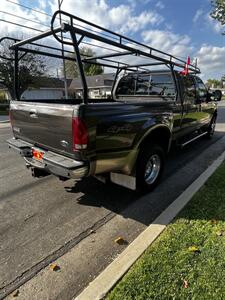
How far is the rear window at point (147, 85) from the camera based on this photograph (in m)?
5.00

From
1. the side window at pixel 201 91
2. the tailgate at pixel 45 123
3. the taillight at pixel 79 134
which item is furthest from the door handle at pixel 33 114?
the side window at pixel 201 91

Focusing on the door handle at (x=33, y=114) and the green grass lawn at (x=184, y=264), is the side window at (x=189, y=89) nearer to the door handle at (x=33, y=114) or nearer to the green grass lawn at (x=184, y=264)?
the green grass lawn at (x=184, y=264)

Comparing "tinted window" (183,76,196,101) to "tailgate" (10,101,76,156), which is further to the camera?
"tinted window" (183,76,196,101)

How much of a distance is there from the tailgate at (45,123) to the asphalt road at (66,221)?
0.98 meters

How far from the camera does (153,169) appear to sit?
4.26 m

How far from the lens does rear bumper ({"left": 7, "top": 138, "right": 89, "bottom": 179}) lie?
2852 millimetres

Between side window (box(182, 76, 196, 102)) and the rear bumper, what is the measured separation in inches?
130

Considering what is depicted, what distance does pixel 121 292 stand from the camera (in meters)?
2.07

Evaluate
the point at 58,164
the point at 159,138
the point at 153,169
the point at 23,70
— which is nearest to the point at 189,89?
the point at 159,138

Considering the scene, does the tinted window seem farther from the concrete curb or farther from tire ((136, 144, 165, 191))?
the concrete curb

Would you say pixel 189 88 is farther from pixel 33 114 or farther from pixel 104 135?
pixel 33 114

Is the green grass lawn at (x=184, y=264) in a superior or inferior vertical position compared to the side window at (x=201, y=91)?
inferior

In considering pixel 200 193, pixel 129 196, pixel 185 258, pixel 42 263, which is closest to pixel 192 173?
pixel 200 193

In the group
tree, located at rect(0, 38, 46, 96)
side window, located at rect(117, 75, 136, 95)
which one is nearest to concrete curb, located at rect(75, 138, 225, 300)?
side window, located at rect(117, 75, 136, 95)
